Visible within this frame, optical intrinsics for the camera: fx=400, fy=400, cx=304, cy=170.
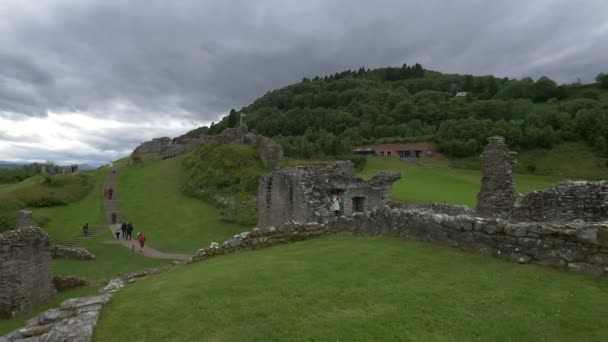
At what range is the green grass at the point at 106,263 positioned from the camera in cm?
2534

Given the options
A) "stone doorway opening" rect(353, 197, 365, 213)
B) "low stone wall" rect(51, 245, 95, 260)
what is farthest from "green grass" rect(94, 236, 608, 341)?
"low stone wall" rect(51, 245, 95, 260)

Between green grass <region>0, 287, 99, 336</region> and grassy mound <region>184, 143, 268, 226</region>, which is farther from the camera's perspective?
grassy mound <region>184, 143, 268, 226</region>

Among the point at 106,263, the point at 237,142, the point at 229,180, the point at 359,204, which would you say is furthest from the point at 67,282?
the point at 237,142

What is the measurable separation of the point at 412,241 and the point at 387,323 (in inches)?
212

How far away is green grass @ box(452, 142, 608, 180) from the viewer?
66.7 meters

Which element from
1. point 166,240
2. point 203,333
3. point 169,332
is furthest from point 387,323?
point 166,240

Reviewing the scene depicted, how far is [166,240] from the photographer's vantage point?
34500 mm

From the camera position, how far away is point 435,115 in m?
126

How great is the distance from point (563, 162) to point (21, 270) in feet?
268

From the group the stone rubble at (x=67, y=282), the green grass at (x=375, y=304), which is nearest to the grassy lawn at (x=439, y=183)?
the stone rubble at (x=67, y=282)

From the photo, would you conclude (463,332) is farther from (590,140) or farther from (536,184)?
(590,140)

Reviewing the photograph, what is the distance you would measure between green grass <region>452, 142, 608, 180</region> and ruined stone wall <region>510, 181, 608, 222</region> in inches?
2375

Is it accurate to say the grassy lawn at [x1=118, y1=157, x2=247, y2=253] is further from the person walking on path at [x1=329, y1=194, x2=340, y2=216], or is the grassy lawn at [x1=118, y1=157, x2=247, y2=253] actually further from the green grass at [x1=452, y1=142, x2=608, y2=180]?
the green grass at [x1=452, y1=142, x2=608, y2=180]

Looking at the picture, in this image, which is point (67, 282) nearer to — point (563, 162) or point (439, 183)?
point (439, 183)
